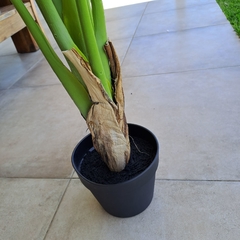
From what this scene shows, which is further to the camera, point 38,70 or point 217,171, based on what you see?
point 38,70

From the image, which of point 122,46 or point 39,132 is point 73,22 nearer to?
point 39,132

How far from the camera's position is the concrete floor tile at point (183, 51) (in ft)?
5.71

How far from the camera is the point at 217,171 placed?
3.14 ft

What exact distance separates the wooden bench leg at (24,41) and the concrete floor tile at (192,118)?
1417 millimetres

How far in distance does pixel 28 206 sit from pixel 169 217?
530 mm

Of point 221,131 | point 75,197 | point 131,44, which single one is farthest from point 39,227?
point 131,44

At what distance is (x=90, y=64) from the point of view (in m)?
0.62

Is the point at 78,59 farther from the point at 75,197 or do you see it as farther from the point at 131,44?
the point at 131,44

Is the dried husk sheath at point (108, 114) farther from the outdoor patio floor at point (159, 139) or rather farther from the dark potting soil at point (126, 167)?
the outdoor patio floor at point (159, 139)

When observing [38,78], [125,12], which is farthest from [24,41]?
[125,12]

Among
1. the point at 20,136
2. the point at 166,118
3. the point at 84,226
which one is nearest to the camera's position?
the point at 84,226

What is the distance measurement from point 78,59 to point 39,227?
627mm

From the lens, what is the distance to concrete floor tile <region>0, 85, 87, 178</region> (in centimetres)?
117

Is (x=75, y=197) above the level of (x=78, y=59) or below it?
below
